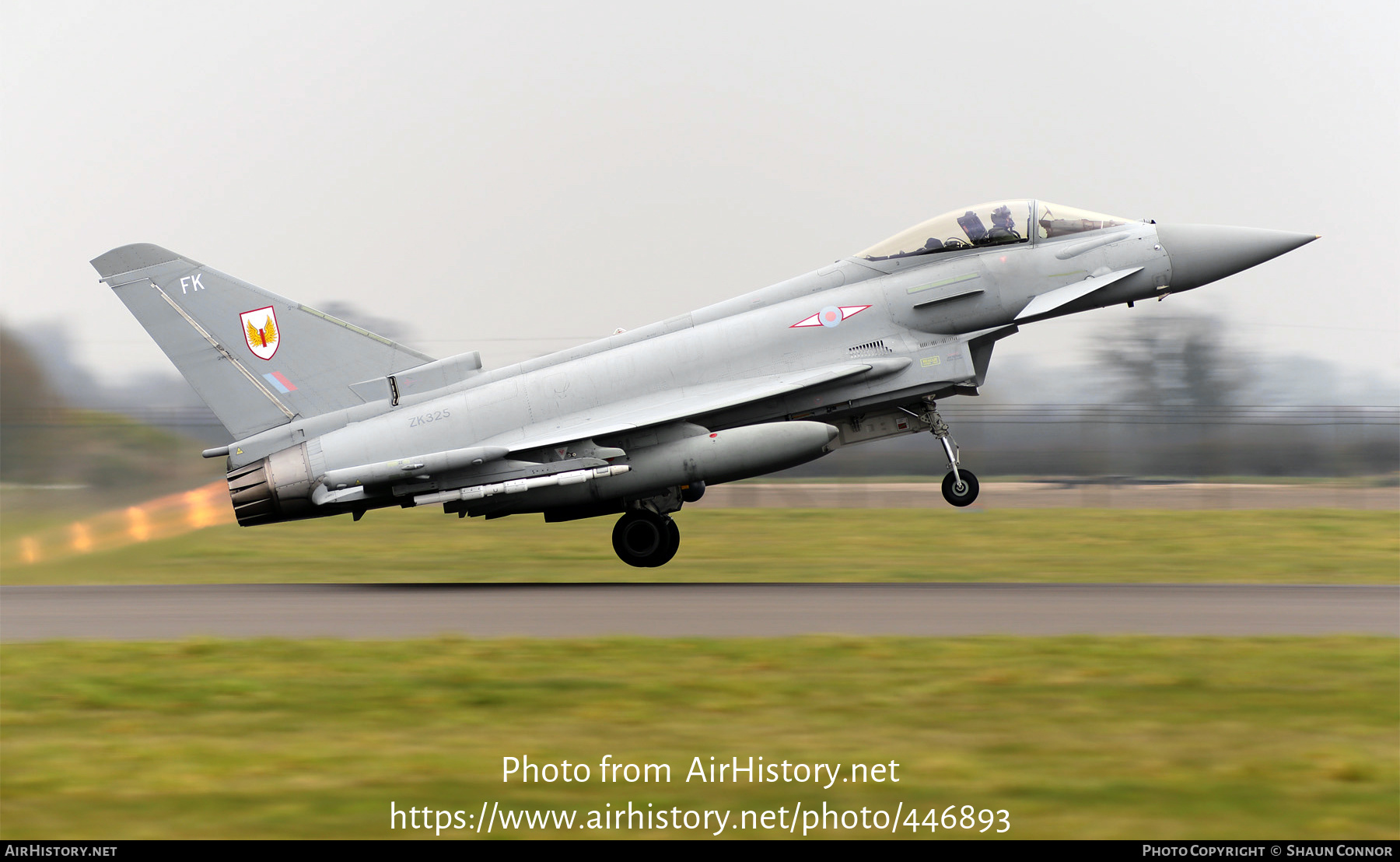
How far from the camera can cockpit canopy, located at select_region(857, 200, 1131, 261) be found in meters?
13.9

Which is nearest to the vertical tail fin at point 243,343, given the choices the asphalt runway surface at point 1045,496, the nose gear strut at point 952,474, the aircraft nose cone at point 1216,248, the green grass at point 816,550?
the green grass at point 816,550

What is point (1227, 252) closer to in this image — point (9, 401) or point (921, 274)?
point (921, 274)

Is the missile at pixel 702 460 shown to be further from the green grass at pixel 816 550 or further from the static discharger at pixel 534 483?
the green grass at pixel 816 550

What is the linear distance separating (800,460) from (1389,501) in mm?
23369

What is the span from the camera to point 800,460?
43.5ft

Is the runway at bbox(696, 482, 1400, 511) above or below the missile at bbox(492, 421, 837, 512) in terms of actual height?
below

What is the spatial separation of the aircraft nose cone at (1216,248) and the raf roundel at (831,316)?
3.60 meters

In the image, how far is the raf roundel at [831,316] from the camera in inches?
551

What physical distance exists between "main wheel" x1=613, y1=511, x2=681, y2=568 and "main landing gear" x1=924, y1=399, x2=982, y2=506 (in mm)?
3325

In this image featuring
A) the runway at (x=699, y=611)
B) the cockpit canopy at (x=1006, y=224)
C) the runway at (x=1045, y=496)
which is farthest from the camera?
the runway at (x=1045, y=496)

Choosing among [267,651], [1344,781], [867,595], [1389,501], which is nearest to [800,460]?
[867,595]

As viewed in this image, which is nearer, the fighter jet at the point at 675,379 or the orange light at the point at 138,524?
the fighter jet at the point at 675,379

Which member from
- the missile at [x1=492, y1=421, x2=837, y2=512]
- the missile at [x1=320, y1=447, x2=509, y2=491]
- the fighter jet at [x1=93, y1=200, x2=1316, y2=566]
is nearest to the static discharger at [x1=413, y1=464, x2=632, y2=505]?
the fighter jet at [x1=93, y1=200, x2=1316, y2=566]

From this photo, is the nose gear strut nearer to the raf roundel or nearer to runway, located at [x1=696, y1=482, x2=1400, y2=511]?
the raf roundel
